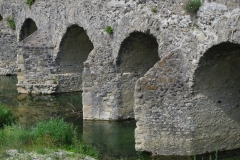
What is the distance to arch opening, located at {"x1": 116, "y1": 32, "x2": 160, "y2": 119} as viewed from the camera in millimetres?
13422

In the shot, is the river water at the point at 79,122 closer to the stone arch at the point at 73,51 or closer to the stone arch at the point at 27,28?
the stone arch at the point at 73,51

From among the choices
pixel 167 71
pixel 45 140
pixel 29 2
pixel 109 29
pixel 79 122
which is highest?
pixel 29 2

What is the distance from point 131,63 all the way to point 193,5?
393 centimetres

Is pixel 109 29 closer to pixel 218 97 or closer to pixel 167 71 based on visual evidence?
pixel 167 71

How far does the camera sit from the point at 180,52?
10.7 meters

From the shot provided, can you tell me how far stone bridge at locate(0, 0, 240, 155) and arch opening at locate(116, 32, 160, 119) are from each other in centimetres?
3

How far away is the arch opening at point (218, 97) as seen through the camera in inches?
406

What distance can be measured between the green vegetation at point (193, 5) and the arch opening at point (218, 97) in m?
0.98

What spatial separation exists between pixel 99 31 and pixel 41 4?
16.0 feet

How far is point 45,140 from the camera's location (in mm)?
10156

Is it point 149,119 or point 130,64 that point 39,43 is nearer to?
point 130,64

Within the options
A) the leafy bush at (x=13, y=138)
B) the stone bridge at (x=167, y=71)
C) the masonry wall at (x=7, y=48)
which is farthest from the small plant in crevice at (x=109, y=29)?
the masonry wall at (x=7, y=48)

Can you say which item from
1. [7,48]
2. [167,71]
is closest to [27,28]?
[7,48]

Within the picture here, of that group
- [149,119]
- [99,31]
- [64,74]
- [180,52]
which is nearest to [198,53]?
[180,52]
